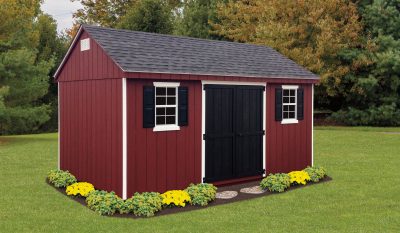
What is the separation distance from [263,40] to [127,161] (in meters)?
24.3

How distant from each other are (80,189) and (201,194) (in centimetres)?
319

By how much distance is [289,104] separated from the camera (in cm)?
1566

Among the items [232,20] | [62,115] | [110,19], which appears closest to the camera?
[62,115]

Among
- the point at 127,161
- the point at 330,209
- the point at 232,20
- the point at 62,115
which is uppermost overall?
the point at 232,20

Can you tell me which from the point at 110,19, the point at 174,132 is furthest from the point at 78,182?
the point at 110,19

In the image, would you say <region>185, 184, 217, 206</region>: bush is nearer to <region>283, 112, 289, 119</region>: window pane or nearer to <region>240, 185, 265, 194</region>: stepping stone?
<region>240, 185, 265, 194</region>: stepping stone

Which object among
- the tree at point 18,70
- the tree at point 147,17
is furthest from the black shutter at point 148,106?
the tree at point 147,17

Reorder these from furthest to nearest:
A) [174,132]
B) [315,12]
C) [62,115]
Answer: [315,12] → [62,115] → [174,132]

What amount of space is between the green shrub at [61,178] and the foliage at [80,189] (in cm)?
67

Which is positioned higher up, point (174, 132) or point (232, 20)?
point (232, 20)

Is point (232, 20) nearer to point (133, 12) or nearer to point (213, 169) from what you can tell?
point (133, 12)

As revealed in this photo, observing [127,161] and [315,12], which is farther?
[315,12]

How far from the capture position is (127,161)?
37.7 feet

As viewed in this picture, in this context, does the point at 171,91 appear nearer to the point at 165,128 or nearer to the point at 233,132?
the point at 165,128
